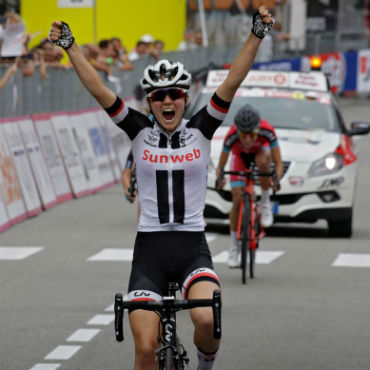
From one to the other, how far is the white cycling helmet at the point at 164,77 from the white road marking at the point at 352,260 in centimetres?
738

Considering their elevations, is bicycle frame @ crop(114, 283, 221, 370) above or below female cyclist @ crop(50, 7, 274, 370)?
below

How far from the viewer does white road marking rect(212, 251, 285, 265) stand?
1430cm

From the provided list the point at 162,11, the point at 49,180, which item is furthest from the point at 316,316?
the point at 162,11

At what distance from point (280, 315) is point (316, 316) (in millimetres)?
295

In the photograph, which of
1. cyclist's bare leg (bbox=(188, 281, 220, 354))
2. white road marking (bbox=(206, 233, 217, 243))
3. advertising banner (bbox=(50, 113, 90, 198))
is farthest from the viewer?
advertising banner (bbox=(50, 113, 90, 198))

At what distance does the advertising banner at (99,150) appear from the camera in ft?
75.1

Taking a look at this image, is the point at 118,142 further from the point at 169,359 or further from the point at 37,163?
the point at 169,359

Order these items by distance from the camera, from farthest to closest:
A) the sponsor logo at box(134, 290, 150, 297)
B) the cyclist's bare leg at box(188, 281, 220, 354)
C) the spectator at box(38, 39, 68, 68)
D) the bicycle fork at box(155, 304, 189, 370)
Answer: the spectator at box(38, 39, 68, 68) → the sponsor logo at box(134, 290, 150, 297) → the cyclist's bare leg at box(188, 281, 220, 354) → the bicycle fork at box(155, 304, 189, 370)

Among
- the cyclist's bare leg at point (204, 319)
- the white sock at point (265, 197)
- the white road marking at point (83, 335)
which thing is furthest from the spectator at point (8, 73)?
the cyclist's bare leg at point (204, 319)

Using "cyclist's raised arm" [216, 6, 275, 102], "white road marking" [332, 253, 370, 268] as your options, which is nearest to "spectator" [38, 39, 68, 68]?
"white road marking" [332, 253, 370, 268]

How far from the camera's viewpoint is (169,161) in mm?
6855

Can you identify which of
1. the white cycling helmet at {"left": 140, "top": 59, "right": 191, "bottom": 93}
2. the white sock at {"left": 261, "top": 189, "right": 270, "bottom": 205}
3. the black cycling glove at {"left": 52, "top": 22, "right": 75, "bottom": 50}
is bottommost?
the white sock at {"left": 261, "top": 189, "right": 270, "bottom": 205}

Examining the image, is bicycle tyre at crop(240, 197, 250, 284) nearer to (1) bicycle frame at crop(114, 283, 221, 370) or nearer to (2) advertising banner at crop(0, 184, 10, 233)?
(2) advertising banner at crop(0, 184, 10, 233)

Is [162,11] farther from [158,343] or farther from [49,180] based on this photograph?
[158,343]
